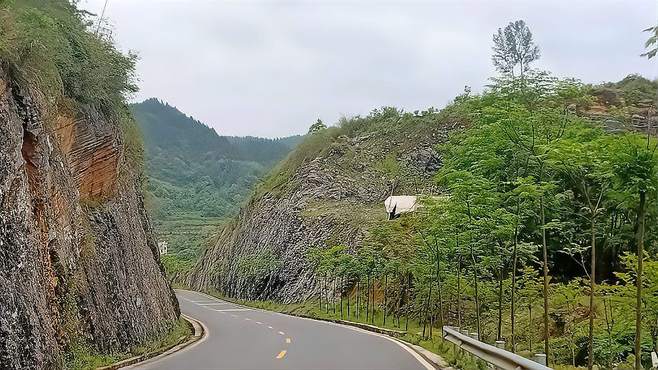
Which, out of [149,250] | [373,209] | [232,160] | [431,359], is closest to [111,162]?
[149,250]

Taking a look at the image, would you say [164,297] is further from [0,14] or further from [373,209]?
[373,209]

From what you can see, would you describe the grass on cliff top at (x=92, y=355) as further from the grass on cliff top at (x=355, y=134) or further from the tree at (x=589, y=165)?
the grass on cliff top at (x=355, y=134)

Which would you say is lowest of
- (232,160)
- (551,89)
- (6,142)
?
(6,142)

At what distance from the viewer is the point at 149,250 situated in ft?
84.3

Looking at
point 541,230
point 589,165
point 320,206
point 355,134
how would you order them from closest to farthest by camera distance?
point 589,165 < point 541,230 < point 320,206 < point 355,134

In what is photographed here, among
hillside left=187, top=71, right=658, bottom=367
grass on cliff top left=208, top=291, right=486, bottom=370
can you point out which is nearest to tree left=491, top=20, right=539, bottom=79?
hillside left=187, top=71, right=658, bottom=367

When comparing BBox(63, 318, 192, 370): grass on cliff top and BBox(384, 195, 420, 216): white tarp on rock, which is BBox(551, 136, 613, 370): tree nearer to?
BBox(63, 318, 192, 370): grass on cliff top

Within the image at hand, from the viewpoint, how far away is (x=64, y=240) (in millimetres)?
13938

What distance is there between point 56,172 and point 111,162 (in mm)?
5059

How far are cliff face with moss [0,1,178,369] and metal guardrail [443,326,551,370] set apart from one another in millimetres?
6774

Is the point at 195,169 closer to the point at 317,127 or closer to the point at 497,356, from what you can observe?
the point at 317,127

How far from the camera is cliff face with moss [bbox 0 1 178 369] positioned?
34.3ft

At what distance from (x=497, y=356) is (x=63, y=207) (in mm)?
9418

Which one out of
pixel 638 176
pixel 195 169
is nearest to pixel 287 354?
pixel 638 176
